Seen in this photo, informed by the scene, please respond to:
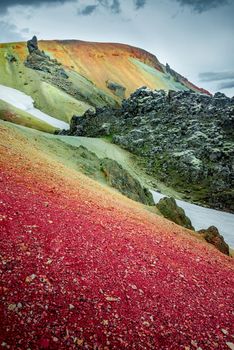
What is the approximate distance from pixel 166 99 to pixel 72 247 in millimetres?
71268

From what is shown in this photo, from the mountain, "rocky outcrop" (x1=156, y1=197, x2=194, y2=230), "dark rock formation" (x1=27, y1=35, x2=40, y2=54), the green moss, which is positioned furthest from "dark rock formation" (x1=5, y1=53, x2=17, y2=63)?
"rocky outcrop" (x1=156, y1=197, x2=194, y2=230)

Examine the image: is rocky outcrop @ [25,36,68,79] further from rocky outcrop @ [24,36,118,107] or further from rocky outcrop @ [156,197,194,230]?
rocky outcrop @ [156,197,194,230]

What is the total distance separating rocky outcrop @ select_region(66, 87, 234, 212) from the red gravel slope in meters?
43.4

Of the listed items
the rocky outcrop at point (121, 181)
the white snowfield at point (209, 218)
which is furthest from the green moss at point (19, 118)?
the rocky outcrop at point (121, 181)

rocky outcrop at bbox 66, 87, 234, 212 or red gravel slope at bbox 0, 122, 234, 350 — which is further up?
rocky outcrop at bbox 66, 87, 234, 212

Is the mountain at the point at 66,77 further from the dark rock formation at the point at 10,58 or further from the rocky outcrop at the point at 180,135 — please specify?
the rocky outcrop at the point at 180,135

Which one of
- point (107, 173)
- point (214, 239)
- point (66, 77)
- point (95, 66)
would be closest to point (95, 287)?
point (214, 239)

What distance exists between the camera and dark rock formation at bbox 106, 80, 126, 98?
523 feet

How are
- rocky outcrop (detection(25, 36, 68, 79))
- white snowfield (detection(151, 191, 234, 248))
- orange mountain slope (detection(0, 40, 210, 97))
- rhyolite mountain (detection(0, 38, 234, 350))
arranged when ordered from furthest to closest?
orange mountain slope (detection(0, 40, 210, 97)), rocky outcrop (detection(25, 36, 68, 79)), white snowfield (detection(151, 191, 234, 248)), rhyolite mountain (detection(0, 38, 234, 350))

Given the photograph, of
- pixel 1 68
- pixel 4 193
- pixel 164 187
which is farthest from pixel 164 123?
pixel 1 68

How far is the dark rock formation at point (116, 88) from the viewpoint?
523 ft

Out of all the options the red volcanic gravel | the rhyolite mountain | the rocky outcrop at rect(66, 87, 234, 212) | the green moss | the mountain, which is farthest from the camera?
the mountain

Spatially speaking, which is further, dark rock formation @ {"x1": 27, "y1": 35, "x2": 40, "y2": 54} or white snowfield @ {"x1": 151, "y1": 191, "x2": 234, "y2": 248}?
dark rock formation @ {"x1": 27, "y1": 35, "x2": 40, "y2": 54}

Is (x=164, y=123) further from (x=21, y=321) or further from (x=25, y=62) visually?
(x=25, y=62)
